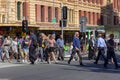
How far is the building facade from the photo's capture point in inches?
1816

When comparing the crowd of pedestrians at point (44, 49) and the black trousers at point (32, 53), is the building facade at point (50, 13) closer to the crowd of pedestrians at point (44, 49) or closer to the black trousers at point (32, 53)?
the crowd of pedestrians at point (44, 49)

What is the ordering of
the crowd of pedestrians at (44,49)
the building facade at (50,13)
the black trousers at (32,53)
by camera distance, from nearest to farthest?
1. the crowd of pedestrians at (44,49)
2. the black trousers at (32,53)
3. the building facade at (50,13)

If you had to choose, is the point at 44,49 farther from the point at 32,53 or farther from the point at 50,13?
the point at 50,13

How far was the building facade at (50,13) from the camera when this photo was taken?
46125 mm

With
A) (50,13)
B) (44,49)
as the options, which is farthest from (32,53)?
(50,13)

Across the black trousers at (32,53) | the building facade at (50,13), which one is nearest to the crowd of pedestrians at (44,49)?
the black trousers at (32,53)

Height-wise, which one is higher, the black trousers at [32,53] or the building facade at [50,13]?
the building facade at [50,13]

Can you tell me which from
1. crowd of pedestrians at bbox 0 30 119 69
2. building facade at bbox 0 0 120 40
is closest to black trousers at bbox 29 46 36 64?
crowd of pedestrians at bbox 0 30 119 69

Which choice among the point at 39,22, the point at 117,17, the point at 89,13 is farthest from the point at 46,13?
the point at 117,17

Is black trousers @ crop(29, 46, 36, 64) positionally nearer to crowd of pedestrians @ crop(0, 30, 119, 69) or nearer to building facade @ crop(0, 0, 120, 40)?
crowd of pedestrians @ crop(0, 30, 119, 69)

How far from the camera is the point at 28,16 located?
49344 millimetres

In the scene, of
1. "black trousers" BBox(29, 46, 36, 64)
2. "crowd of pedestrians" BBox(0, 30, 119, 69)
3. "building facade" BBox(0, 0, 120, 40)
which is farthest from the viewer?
"building facade" BBox(0, 0, 120, 40)

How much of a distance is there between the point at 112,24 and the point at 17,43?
49.7 metres

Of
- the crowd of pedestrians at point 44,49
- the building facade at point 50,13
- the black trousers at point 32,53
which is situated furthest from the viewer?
the building facade at point 50,13
